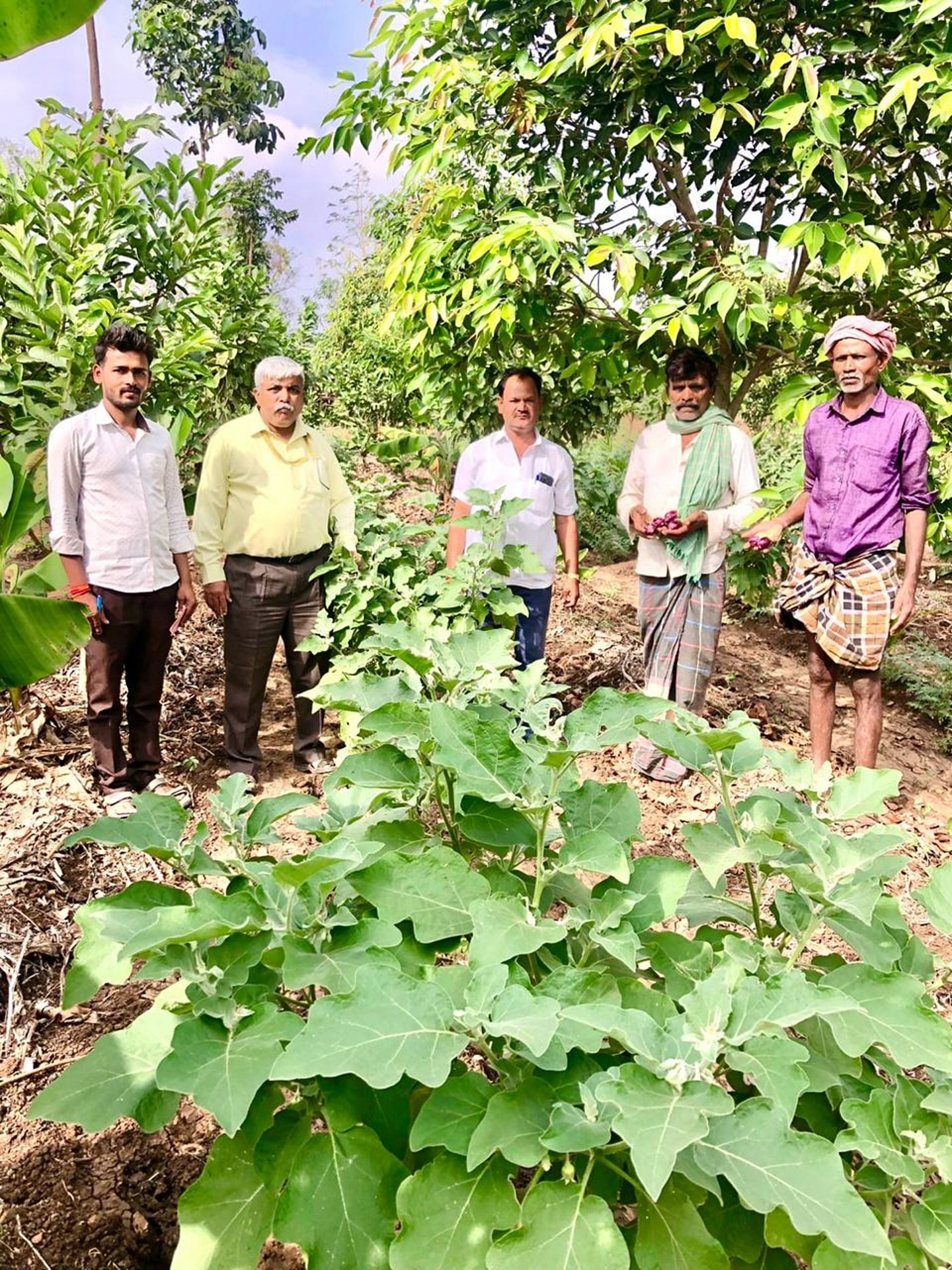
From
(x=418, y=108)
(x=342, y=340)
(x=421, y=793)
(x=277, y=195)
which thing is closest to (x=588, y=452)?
(x=342, y=340)

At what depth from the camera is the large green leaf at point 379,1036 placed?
82cm

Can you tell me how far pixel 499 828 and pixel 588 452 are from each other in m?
11.3

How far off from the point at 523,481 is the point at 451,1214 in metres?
3.01

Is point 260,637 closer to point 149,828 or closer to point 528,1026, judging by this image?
point 149,828

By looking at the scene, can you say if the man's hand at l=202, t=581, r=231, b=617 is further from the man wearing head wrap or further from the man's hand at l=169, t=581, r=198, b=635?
the man wearing head wrap

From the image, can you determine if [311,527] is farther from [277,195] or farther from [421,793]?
[277,195]

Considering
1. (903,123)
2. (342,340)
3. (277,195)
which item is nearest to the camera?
(903,123)

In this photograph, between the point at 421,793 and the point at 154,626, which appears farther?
the point at 154,626

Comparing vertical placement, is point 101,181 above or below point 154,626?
above

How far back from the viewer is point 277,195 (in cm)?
2983

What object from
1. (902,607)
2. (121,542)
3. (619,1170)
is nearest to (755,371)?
(902,607)

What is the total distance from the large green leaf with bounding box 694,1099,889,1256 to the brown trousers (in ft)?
9.28

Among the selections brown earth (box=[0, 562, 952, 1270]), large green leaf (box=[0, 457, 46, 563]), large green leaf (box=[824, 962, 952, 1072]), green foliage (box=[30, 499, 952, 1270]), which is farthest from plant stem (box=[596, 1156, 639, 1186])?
large green leaf (box=[0, 457, 46, 563])

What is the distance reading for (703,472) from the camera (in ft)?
11.4
